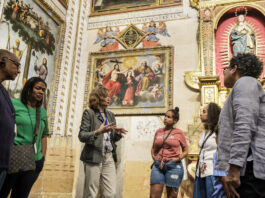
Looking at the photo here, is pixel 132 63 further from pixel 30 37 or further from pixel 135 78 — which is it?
pixel 30 37

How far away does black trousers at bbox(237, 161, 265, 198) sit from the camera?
1.58m

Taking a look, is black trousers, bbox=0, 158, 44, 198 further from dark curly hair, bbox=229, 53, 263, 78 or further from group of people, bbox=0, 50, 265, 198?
dark curly hair, bbox=229, 53, 263, 78

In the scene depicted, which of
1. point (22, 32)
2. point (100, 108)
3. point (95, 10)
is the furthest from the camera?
point (95, 10)

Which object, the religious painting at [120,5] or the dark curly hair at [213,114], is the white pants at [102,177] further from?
the religious painting at [120,5]

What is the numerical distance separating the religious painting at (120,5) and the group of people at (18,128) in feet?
19.4

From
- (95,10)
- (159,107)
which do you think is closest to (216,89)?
(159,107)

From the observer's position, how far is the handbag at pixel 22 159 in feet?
7.97

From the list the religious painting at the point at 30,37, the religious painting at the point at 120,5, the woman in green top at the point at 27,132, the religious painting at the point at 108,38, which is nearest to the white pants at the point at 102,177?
the woman in green top at the point at 27,132

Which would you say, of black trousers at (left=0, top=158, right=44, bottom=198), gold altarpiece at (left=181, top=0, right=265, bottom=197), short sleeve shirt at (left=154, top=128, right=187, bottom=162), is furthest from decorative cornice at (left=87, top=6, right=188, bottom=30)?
black trousers at (left=0, top=158, right=44, bottom=198)

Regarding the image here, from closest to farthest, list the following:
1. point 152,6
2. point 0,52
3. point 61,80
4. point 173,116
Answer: point 0,52
point 173,116
point 61,80
point 152,6

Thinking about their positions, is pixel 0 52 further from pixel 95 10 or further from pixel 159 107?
pixel 95 10

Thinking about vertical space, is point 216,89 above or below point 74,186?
above

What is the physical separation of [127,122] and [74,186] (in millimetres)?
1979

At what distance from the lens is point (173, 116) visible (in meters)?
4.26
